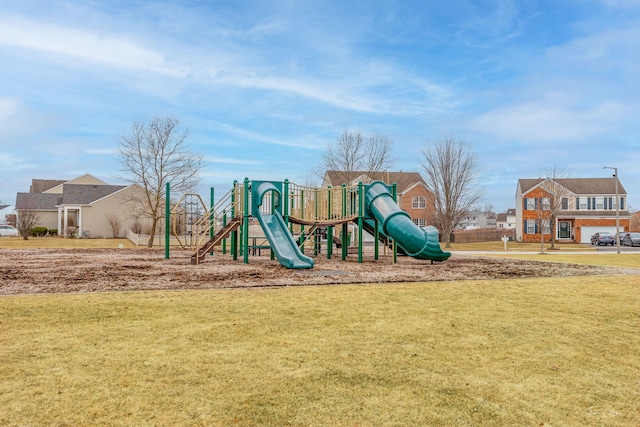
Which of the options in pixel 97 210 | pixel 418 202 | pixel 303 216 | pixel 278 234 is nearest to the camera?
pixel 278 234

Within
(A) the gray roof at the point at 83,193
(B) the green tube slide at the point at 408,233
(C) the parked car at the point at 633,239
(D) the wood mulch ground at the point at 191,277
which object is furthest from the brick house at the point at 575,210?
(A) the gray roof at the point at 83,193

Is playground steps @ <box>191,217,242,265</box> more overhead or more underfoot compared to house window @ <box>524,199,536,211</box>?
more underfoot

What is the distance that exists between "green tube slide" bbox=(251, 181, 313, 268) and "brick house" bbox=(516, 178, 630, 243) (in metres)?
46.3

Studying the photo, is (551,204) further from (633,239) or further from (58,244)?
(58,244)

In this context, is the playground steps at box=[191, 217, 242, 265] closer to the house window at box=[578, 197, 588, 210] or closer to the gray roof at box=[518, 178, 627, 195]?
the gray roof at box=[518, 178, 627, 195]

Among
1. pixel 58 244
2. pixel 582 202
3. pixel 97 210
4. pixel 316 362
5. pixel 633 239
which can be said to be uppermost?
pixel 582 202

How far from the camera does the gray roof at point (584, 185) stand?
59.8m

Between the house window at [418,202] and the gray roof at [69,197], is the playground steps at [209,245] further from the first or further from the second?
the house window at [418,202]

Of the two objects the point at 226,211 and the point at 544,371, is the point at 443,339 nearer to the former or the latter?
the point at 544,371

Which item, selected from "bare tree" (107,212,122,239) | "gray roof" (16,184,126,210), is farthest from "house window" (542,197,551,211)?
"gray roof" (16,184,126,210)

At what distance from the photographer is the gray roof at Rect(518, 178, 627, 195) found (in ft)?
196

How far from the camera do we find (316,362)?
523 centimetres

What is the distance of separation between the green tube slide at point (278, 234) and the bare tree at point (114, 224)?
38.7 m

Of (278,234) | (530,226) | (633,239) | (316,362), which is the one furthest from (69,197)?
(633,239)
